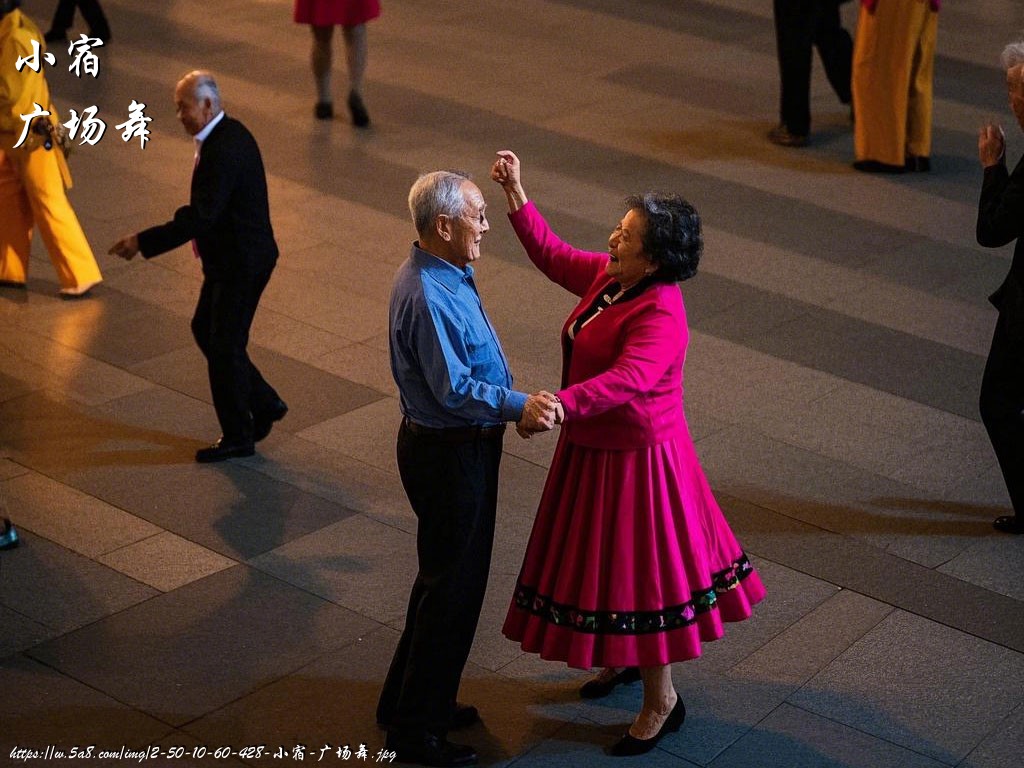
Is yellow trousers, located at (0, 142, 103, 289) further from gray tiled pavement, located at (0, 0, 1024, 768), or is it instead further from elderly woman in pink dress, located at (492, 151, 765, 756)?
elderly woman in pink dress, located at (492, 151, 765, 756)

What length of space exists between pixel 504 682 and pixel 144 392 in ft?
9.57

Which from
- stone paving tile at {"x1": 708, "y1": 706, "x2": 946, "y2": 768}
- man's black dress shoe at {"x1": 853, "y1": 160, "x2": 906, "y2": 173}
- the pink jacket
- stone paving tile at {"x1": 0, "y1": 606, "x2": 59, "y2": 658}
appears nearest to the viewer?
the pink jacket

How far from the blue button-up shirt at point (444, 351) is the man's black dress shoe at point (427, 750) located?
39.3 inches

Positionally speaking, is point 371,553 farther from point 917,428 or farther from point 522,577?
point 917,428

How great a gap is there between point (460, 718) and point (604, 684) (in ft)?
1.74

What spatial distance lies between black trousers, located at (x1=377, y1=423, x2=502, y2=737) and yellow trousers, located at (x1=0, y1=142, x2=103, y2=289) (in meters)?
4.26

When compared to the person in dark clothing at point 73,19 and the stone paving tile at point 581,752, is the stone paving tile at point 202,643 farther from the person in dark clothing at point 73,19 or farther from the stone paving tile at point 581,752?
the person in dark clothing at point 73,19

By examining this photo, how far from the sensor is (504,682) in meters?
5.30

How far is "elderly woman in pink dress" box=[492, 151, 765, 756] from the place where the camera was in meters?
4.63

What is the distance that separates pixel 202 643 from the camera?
5434mm

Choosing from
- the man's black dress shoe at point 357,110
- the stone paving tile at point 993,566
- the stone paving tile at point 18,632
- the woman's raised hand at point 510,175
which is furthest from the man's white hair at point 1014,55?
the man's black dress shoe at point 357,110

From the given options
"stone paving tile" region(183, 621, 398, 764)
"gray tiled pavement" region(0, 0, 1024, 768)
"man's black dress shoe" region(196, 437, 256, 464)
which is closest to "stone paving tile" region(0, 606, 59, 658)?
"gray tiled pavement" region(0, 0, 1024, 768)

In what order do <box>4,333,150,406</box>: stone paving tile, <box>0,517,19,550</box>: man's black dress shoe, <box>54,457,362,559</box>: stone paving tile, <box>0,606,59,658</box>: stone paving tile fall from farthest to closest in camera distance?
<box>4,333,150,406</box>: stone paving tile
<box>54,457,362,559</box>: stone paving tile
<box>0,517,19,550</box>: man's black dress shoe
<box>0,606,59,658</box>: stone paving tile

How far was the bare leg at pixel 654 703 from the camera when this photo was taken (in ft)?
15.9
